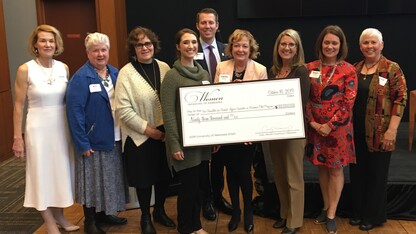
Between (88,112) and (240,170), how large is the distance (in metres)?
1.14

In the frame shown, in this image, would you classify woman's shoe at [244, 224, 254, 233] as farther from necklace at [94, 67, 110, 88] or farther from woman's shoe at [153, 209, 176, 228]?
necklace at [94, 67, 110, 88]

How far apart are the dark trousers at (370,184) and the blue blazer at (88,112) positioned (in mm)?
1840

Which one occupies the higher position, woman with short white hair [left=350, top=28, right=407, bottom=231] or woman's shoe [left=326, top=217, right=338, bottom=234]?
woman with short white hair [left=350, top=28, right=407, bottom=231]

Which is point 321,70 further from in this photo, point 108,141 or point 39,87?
point 39,87

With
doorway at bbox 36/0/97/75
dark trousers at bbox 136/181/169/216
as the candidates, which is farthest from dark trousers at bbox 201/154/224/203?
doorway at bbox 36/0/97/75

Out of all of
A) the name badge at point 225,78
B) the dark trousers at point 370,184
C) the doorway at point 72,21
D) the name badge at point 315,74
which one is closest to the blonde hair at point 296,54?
the name badge at point 315,74

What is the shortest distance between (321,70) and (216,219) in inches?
57.5

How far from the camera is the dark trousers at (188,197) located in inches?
108

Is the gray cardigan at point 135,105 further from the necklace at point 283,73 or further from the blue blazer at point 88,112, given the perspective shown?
the necklace at point 283,73

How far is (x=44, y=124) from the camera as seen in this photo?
2.79m

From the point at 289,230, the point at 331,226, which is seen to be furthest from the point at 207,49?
the point at 331,226

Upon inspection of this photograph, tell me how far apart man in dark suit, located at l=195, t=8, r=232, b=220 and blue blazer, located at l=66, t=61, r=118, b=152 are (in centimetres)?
78

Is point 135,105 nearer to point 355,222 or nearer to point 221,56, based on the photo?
point 221,56

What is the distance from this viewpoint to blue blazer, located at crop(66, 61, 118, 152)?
108 inches
